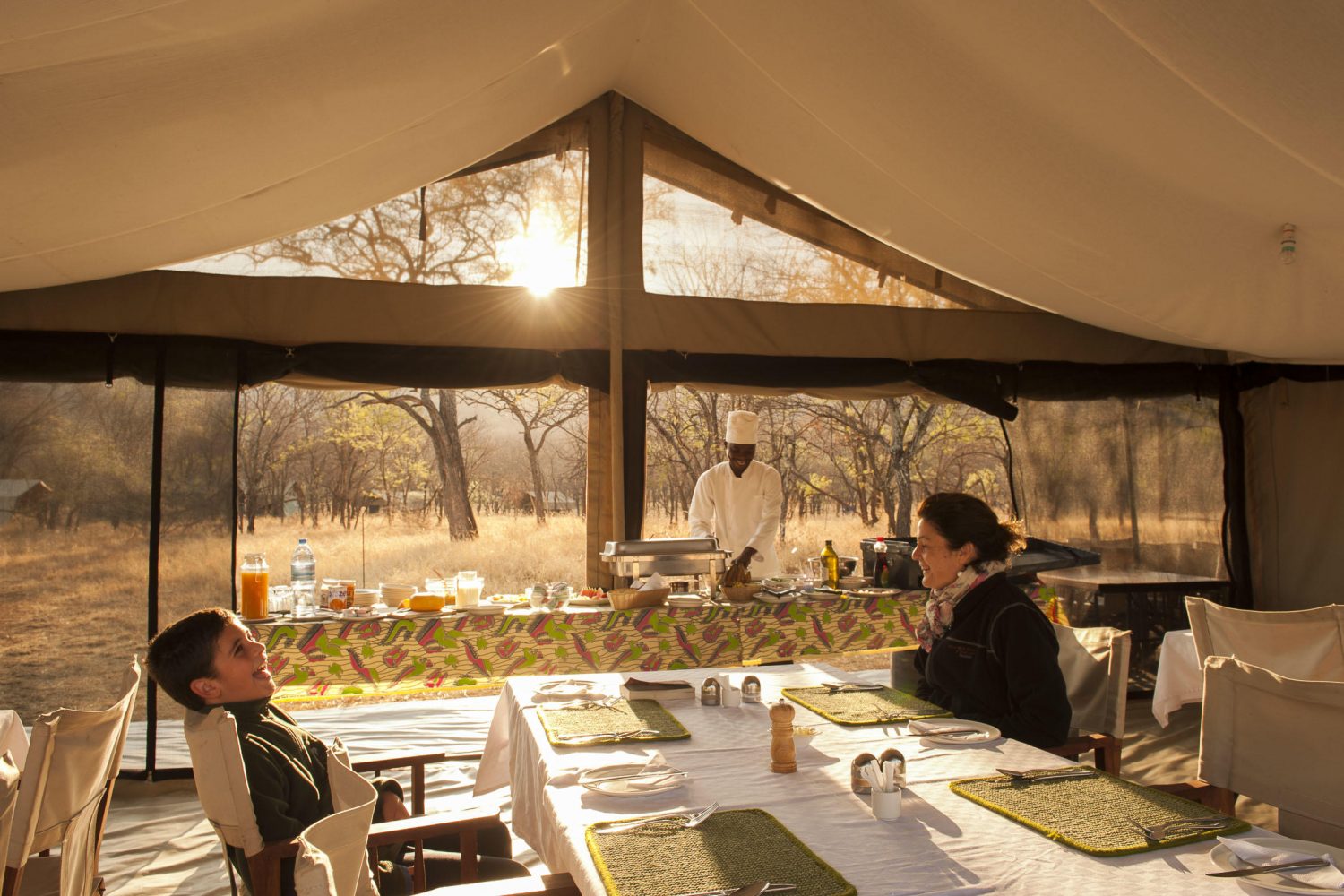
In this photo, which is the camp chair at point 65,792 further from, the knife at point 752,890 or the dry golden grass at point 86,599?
the dry golden grass at point 86,599

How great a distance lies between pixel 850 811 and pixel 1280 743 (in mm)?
838

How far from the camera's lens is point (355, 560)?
5496mm

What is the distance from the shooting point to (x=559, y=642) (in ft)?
13.3

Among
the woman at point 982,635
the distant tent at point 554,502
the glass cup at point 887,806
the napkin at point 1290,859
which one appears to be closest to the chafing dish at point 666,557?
the distant tent at point 554,502

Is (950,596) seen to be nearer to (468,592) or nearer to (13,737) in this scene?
(468,592)

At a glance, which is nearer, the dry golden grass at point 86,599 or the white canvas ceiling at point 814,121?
the white canvas ceiling at point 814,121

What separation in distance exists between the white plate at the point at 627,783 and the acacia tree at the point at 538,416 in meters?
3.88

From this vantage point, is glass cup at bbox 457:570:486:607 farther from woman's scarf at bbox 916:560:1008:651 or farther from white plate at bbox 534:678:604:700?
woman's scarf at bbox 916:560:1008:651

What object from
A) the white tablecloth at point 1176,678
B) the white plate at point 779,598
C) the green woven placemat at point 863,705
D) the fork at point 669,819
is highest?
the white plate at point 779,598

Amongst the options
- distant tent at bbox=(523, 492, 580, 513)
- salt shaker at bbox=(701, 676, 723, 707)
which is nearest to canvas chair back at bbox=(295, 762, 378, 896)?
salt shaker at bbox=(701, 676, 723, 707)

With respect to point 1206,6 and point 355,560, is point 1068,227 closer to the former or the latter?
point 1206,6

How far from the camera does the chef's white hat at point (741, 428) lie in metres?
4.92

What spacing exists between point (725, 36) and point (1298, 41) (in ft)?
7.04

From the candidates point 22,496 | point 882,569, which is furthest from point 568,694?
point 22,496
